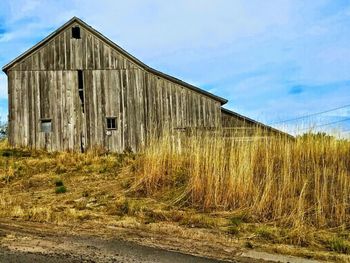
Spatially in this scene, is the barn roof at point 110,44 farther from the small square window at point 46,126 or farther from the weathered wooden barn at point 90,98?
the small square window at point 46,126

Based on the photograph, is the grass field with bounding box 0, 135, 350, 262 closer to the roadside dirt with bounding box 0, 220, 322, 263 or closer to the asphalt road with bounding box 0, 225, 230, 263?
the roadside dirt with bounding box 0, 220, 322, 263

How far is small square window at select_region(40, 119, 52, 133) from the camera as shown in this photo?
69.8ft

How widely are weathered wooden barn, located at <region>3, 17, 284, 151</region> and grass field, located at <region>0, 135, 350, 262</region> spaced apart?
9132 millimetres

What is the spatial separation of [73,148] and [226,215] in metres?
14.4

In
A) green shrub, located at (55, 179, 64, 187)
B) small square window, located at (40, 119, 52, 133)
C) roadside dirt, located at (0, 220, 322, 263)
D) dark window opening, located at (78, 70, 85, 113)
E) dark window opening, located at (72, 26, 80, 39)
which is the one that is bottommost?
roadside dirt, located at (0, 220, 322, 263)

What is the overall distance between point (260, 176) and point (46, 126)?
14.6 m

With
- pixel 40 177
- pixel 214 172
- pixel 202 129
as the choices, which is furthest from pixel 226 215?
pixel 202 129

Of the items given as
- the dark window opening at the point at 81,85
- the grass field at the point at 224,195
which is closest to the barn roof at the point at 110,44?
the dark window opening at the point at 81,85

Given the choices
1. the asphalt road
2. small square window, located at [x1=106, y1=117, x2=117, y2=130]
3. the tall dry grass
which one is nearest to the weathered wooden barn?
small square window, located at [x1=106, y1=117, x2=117, y2=130]

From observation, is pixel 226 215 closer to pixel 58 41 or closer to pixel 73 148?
pixel 73 148

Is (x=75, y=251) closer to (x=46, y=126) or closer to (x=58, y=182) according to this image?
(x=58, y=182)

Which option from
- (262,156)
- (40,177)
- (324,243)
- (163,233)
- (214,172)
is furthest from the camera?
(40,177)

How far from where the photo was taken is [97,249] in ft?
18.4

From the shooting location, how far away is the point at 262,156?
992cm
